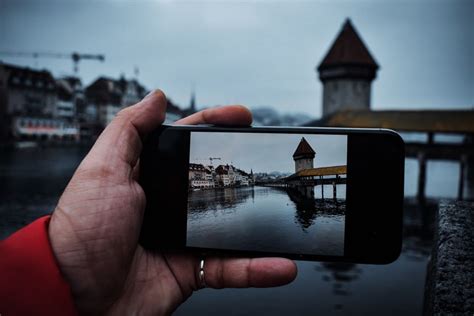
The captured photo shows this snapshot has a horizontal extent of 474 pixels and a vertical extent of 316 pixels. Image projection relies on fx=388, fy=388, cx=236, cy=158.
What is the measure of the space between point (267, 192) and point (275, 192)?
1.2 inches

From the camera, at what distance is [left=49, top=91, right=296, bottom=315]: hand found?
1.38 metres

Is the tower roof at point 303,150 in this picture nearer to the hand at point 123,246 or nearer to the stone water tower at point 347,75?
the hand at point 123,246

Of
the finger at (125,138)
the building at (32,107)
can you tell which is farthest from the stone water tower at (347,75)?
the building at (32,107)

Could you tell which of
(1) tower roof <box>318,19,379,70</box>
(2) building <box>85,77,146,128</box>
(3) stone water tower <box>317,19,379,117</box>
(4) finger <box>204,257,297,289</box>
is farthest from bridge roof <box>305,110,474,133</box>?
(2) building <box>85,77,146,128</box>

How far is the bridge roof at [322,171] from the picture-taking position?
4.92 ft

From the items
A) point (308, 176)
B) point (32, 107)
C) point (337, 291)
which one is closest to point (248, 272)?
point (308, 176)

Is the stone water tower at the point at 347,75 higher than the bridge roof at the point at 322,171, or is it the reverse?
the stone water tower at the point at 347,75

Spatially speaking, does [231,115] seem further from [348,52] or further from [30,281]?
[348,52]

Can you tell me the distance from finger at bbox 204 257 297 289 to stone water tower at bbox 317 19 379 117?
32.4 metres

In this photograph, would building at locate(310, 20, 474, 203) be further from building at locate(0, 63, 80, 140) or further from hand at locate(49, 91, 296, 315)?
building at locate(0, 63, 80, 140)

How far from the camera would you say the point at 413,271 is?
9.84 m

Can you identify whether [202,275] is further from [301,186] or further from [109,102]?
[109,102]

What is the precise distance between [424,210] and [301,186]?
1927cm

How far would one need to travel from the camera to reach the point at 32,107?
Result: 4672 cm
